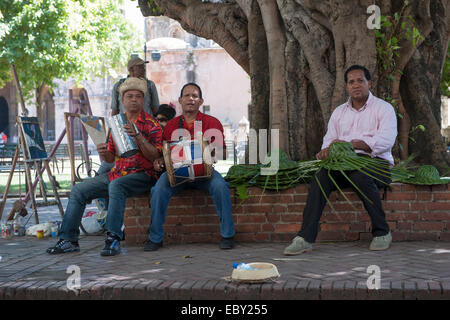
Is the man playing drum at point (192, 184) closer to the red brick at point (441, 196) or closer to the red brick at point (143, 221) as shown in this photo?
the red brick at point (143, 221)

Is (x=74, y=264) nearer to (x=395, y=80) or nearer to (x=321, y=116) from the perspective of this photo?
(x=321, y=116)

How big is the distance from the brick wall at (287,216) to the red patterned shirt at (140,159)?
42 cm

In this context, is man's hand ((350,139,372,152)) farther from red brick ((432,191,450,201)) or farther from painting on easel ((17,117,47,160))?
painting on easel ((17,117,47,160))

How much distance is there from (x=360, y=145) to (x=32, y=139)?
461cm

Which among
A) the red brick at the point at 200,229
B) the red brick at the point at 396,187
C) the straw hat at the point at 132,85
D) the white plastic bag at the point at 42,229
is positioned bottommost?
the white plastic bag at the point at 42,229

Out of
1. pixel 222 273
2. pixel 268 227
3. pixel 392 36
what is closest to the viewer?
pixel 222 273

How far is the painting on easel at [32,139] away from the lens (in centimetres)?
777

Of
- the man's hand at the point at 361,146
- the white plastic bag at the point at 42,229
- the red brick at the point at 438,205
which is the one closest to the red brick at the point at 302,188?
the man's hand at the point at 361,146

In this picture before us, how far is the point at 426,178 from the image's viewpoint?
5.92m

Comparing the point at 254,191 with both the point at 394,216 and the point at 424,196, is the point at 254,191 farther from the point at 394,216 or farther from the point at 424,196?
the point at 424,196

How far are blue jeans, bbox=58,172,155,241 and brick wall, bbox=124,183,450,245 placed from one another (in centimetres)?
33

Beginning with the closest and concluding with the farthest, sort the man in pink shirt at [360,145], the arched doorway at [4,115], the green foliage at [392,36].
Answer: the man in pink shirt at [360,145], the green foliage at [392,36], the arched doorway at [4,115]

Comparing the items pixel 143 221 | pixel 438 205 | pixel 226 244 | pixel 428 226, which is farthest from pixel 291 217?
pixel 143 221

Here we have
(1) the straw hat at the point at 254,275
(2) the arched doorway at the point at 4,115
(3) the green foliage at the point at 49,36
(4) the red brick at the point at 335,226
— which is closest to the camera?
(1) the straw hat at the point at 254,275
